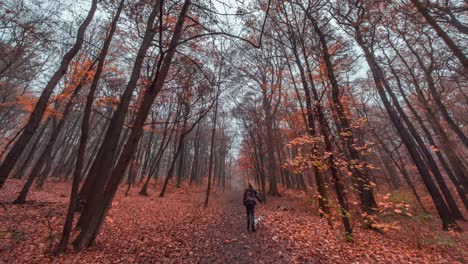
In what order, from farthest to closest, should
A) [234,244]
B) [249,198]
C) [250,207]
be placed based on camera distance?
[249,198], [250,207], [234,244]

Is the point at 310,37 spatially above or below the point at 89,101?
above

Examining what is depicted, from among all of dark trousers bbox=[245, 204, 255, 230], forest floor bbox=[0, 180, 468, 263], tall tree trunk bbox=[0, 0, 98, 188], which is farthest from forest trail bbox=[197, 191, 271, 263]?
tall tree trunk bbox=[0, 0, 98, 188]

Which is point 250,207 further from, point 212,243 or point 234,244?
point 212,243

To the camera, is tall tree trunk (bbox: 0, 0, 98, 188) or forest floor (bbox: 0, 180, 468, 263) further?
tall tree trunk (bbox: 0, 0, 98, 188)

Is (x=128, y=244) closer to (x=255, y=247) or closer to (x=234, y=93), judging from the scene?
(x=255, y=247)

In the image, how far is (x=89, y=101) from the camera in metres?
4.96

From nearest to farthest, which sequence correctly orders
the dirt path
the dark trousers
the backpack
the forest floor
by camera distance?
the forest floor, the dirt path, the dark trousers, the backpack

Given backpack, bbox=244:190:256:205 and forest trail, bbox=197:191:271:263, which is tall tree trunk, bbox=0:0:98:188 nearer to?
forest trail, bbox=197:191:271:263

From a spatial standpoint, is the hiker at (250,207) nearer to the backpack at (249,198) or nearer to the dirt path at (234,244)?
the backpack at (249,198)

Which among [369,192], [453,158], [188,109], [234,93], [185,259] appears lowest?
[185,259]

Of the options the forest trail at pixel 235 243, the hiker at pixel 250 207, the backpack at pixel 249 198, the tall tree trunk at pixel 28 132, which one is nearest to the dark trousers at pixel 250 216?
the hiker at pixel 250 207

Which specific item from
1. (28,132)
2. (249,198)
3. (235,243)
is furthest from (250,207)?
(28,132)

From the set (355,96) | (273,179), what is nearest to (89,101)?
(273,179)

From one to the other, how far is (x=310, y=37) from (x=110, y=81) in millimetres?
10671
